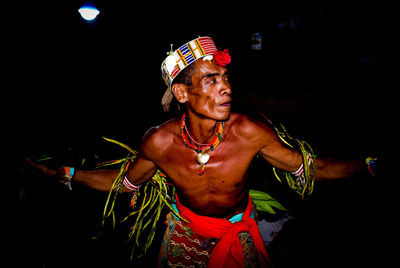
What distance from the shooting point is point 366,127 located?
17.6ft

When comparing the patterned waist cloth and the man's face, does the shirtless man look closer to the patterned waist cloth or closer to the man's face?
the man's face

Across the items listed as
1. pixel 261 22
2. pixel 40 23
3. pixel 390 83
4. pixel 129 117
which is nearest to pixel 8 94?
pixel 40 23

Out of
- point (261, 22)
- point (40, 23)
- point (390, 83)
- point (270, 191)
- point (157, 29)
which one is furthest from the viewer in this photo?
point (261, 22)

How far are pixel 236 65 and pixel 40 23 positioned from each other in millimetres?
5734

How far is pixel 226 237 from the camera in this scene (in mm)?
1872

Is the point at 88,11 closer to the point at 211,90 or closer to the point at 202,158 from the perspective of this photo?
the point at 211,90

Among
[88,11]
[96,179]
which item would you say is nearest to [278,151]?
[96,179]

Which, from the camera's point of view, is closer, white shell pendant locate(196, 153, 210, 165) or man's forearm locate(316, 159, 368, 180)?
man's forearm locate(316, 159, 368, 180)

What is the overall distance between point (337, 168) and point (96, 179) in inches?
88.0

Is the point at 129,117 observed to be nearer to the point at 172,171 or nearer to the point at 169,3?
the point at 169,3

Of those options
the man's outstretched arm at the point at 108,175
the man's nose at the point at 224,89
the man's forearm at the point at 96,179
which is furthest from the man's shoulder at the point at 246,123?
the man's forearm at the point at 96,179

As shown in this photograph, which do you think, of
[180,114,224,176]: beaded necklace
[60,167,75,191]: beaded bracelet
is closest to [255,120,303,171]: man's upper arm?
[180,114,224,176]: beaded necklace

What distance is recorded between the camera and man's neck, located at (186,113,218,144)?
191 centimetres

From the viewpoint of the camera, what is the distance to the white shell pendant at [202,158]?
6.19 ft
